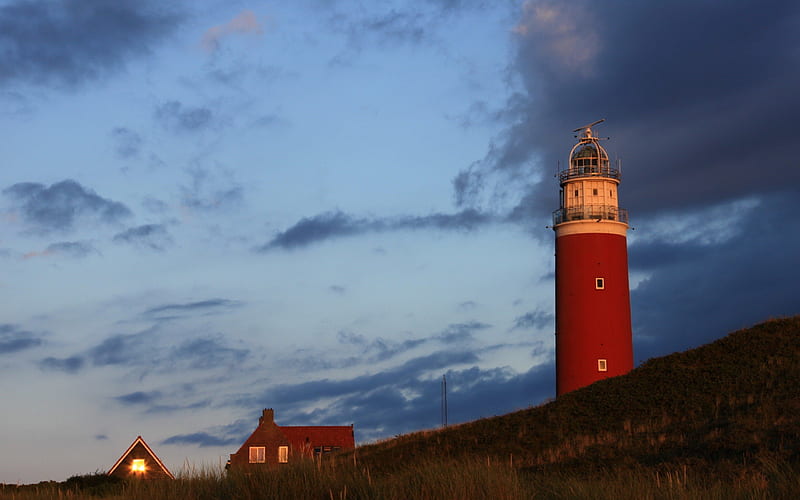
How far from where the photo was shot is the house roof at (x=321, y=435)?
226 ft

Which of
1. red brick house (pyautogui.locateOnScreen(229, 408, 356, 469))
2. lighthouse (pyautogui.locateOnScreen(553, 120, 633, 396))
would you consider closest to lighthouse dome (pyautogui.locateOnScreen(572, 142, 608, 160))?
lighthouse (pyautogui.locateOnScreen(553, 120, 633, 396))

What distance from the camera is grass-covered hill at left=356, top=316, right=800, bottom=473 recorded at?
36125 mm

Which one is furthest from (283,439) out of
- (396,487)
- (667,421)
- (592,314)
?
(396,487)

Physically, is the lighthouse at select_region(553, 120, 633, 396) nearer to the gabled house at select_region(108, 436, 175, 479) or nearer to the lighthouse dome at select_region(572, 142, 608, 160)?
the lighthouse dome at select_region(572, 142, 608, 160)

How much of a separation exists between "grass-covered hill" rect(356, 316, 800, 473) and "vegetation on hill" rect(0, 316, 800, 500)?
78 mm

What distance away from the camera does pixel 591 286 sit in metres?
53.1

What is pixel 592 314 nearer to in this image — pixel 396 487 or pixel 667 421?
pixel 667 421

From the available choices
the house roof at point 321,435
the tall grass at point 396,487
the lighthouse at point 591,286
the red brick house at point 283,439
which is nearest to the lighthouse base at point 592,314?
the lighthouse at point 591,286

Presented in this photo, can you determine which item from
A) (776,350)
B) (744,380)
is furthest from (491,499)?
(776,350)

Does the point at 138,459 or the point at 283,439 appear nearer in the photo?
the point at 138,459

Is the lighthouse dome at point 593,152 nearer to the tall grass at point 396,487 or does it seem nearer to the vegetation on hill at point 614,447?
the vegetation on hill at point 614,447

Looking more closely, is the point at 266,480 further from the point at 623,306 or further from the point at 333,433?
the point at 333,433

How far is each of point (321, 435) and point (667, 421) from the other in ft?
107

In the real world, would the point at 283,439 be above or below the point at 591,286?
below
